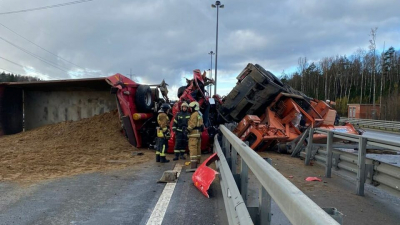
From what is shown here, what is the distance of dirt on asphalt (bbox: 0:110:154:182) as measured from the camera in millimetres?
6172

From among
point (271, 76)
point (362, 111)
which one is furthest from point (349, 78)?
point (271, 76)

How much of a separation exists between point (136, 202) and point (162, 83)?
670 cm

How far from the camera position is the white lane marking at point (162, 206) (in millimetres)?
3652

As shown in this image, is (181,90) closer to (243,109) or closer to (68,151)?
(243,109)

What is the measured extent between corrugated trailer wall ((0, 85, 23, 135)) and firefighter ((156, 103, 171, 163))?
216 inches

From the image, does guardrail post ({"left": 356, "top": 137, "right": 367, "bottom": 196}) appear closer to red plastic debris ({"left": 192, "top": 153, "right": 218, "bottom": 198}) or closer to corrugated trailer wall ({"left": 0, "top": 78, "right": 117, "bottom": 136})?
red plastic debris ({"left": 192, "top": 153, "right": 218, "bottom": 198})

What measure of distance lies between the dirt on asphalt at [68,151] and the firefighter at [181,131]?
720 millimetres

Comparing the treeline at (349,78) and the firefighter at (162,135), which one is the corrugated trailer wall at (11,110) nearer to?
the firefighter at (162,135)

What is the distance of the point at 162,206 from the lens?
418 centimetres

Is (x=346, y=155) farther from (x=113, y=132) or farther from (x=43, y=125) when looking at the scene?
(x=43, y=125)

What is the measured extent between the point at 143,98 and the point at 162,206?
5346 mm

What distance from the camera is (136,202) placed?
4363 millimetres

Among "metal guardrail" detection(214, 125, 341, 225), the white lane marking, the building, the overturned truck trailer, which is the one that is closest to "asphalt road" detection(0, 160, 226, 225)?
the white lane marking

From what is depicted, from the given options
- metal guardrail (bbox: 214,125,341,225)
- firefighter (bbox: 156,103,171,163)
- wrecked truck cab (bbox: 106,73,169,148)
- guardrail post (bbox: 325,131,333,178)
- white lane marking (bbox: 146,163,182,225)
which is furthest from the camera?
wrecked truck cab (bbox: 106,73,169,148)
